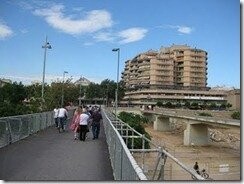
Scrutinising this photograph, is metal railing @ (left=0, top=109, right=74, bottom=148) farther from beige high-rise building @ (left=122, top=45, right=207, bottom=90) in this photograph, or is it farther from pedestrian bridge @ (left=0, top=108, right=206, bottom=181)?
beige high-rise building @ (left=122, top=45, right=207, bottom=90)

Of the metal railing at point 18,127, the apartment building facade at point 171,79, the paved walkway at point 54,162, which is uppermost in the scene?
the apartment building facade at point 171,79

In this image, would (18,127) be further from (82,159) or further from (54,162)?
(54,162)

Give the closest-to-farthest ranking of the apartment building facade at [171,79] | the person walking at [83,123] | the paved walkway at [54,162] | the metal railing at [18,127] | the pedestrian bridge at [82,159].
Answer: the pedestrian bridge at [82,159], the paved walkway at [54,162], the metal railing at [18,127], the person walking at [83,123], the apartment building facade at [171,79]

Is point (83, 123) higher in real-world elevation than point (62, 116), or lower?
lower

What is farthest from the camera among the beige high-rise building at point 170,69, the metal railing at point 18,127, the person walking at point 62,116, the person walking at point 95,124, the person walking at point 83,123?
the beige high-rise building at point 170,69

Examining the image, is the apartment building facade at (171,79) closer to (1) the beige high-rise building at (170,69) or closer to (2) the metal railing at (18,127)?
(1) the beige high-rise building at (170,69)

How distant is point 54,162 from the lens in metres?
11.8

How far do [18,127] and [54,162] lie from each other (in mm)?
6051

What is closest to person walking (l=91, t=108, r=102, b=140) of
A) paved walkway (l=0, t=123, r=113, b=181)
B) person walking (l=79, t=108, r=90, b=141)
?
person walking (l=79, t=108, r=90, b=141)

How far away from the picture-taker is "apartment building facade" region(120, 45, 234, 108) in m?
102

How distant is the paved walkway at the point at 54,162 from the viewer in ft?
32.2

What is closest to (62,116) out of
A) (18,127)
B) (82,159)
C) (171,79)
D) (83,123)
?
(83,123)

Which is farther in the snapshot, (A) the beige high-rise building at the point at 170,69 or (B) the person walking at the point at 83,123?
(A) the beige high-rise building at the point at 170,69

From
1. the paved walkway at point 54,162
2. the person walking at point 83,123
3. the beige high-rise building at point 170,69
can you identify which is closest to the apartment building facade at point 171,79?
the beige high-rise building at point 170,69
